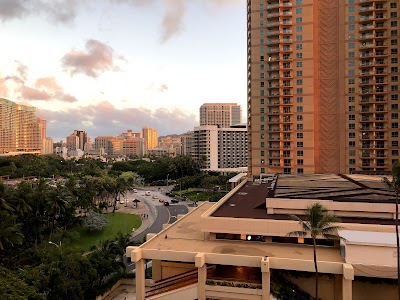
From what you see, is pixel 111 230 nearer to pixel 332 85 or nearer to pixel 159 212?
pixel 159 212

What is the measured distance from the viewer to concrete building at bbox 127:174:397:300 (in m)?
30.7

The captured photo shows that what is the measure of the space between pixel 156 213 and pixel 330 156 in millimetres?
49295

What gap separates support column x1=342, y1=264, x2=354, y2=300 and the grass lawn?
4462 cm

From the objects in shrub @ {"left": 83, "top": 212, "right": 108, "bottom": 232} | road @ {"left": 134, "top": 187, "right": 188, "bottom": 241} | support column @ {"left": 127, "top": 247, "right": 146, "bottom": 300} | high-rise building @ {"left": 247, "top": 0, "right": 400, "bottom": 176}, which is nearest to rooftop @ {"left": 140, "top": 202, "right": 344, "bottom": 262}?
support column @ {"left": 127, "top": 247, "right": 146, "bottom": 300}

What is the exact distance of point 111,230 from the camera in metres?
75.6

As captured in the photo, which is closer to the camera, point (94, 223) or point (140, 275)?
point (140, 275)

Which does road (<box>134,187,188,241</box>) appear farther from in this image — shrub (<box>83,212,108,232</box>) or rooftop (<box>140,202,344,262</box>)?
rooftop (<box>140,202,344,262</box>)

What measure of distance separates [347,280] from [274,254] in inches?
267

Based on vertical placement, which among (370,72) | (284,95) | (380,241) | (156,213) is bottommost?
(156,213)

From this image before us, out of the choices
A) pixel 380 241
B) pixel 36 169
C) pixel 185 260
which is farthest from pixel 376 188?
pixel 36 169

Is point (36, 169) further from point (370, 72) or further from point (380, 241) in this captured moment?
point (380, 241)

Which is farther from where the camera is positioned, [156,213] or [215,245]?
[156,213]

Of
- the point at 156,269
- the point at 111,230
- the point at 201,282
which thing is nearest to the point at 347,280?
the point at 201,282

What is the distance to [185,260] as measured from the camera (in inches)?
1298
